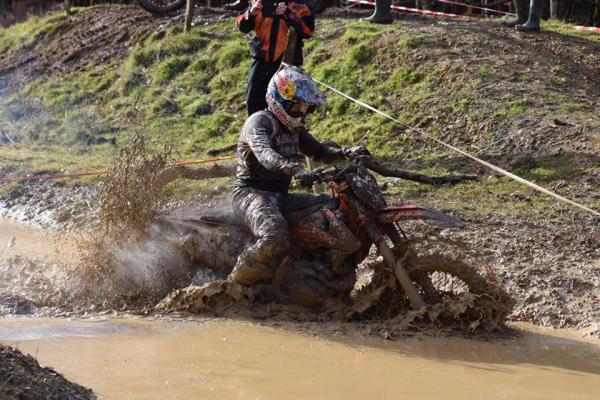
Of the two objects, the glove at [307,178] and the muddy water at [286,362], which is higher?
the glove at [307,178]

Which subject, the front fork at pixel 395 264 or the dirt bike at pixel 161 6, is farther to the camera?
the dirt bike at pixel 161 6

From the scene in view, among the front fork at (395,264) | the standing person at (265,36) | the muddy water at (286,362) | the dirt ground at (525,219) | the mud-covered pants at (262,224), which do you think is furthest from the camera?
the standing person at (265,36)

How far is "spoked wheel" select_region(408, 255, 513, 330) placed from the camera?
632 cm

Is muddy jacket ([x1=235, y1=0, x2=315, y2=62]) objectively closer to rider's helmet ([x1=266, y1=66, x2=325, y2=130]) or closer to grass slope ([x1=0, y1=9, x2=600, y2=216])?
grass slope ([x1=0, y1=9, x2=600, y2=216])

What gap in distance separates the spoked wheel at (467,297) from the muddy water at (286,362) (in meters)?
0.18

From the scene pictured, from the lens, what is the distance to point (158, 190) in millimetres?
7695

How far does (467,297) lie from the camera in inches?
249

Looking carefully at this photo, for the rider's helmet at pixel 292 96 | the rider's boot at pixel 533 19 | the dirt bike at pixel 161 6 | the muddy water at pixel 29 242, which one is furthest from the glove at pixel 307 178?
the dirt bike at pixel 161 6

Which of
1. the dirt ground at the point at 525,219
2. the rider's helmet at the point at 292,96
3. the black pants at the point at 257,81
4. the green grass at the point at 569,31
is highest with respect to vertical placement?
the rider's helmet at the point at 292,96

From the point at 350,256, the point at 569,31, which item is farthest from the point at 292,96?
the point at 569,31

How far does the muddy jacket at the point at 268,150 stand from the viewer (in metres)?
6.63

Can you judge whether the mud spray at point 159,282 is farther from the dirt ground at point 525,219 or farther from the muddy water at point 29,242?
the muddy water at point 29,242

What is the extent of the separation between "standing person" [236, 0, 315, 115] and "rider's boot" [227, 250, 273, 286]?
316 centimetres

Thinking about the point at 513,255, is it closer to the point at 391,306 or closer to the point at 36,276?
the point at 391,306
